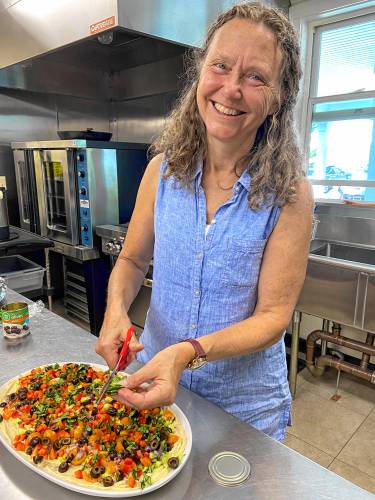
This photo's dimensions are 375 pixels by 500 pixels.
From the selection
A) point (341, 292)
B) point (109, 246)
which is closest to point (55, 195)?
point (109, 246)

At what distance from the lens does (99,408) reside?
0.83 metres

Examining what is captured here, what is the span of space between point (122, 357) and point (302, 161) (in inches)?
26.2

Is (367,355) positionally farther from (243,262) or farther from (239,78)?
(239,78)

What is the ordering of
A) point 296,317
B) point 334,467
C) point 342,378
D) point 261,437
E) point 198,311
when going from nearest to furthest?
point 261,437
point 198,311
point 334,467
point 296,317
point 342,378

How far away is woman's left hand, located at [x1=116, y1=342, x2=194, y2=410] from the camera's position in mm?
710

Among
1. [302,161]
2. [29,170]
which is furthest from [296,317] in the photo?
[29,170]

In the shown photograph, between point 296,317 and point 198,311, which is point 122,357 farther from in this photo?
point 296,317

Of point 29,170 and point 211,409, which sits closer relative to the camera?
point 211,409

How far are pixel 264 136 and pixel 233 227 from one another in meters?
0.26

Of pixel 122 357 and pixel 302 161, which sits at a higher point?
pixel 302 161

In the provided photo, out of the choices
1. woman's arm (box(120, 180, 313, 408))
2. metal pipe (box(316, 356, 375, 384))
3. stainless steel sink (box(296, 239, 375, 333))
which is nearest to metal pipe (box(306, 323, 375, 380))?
metal pipe (box(316, 356, 375, 384))

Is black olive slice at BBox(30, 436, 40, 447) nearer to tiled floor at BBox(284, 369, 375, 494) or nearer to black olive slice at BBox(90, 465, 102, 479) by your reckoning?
black olive slice at BBox(90, 465, 102, 479)

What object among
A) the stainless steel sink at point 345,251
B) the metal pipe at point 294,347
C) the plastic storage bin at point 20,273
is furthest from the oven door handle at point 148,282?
the stainless steel sink at point 345,251

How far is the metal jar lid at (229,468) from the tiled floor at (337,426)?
1.34 m
